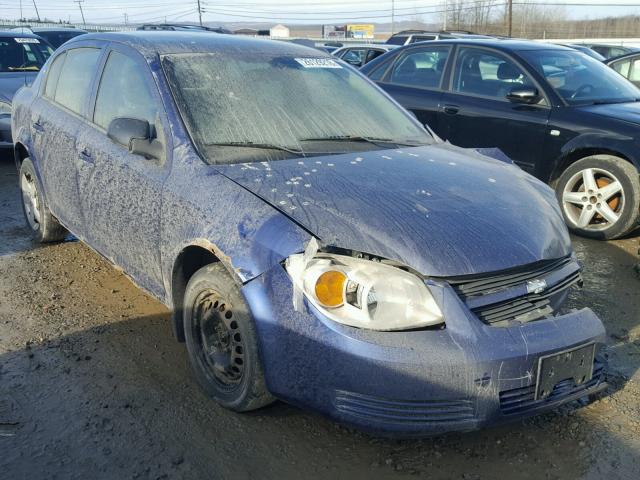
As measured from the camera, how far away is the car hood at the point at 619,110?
17.9 ft

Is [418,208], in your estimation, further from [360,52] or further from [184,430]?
[360,52]

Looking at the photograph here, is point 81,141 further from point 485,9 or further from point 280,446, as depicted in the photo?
point 485,9

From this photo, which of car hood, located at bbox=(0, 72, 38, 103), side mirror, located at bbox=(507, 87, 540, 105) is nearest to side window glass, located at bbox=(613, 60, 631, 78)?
side mirror, located at bbox=(507, 87, 540, 105)

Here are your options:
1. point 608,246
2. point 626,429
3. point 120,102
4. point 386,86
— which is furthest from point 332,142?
point 386,86

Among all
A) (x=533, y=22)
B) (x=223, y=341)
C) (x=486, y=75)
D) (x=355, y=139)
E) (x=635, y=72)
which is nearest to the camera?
(x=223, y=341)

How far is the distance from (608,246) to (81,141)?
4.40 meters

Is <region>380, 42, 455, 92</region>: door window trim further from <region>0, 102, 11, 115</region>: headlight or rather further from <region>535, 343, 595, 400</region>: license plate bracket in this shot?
<region>0, 102, 11, 115</region>: headlight

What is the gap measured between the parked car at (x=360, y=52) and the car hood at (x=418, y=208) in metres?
13.1

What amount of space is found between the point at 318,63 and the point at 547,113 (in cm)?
283

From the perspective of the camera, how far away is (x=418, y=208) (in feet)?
8.93

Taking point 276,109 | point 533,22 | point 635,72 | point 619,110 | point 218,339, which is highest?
point 276,109

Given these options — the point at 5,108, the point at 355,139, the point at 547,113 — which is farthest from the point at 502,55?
the point at 5,108

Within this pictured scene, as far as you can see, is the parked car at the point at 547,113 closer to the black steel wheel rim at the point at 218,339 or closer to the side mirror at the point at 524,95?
the side mirror at the point at 524,95

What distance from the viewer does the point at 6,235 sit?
547 centimetres
